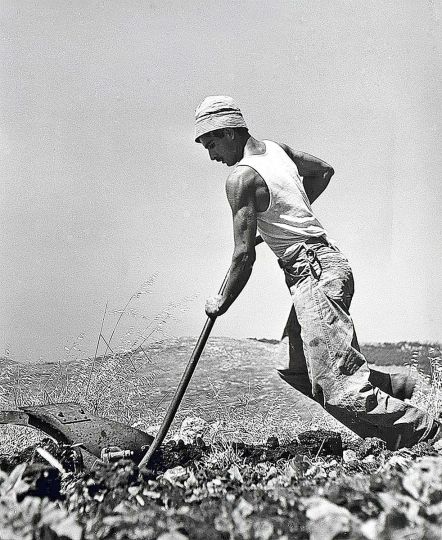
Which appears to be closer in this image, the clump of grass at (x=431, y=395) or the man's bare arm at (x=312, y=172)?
the man's bare arm at (x=312, y=172)

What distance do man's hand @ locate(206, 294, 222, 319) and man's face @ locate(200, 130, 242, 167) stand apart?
757 mm

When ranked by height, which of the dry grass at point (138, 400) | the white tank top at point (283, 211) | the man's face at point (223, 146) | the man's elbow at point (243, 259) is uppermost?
the man's face at point (223, 146)

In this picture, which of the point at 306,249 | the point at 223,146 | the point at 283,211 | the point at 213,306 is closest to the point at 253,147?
the point at 223,146

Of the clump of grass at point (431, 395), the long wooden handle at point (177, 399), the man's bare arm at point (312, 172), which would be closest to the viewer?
the long wooden handle at point (177, 399)

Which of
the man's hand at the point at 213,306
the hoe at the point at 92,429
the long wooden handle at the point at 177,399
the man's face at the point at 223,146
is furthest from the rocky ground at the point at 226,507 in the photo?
the man's face at the point at 223,146

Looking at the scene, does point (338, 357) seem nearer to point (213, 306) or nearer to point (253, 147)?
point (213, 306)

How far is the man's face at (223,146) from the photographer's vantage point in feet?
13.7

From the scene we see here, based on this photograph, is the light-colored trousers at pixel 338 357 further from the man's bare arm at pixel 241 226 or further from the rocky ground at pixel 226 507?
the rocky ground at pixel 226 507

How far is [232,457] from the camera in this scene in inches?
164

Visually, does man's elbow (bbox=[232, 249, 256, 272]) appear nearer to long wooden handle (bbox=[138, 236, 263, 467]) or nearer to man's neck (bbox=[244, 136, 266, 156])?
long wooden handle (bbox=[138, 236, 263, 467])

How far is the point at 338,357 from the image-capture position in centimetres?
392

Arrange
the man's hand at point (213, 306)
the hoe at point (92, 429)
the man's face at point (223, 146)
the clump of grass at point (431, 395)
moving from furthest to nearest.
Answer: the clump of grass at point (431, 395)
the man's face at point (223, 146)
the man's hand at point (213, 306)
the hoe at point (92, 429)

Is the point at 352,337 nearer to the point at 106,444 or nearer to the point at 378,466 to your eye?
the point at 378,466

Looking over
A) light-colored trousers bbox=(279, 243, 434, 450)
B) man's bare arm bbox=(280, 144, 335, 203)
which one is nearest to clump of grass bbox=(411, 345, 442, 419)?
light-colored trousers bbox=(279, 243, 434, 450)
